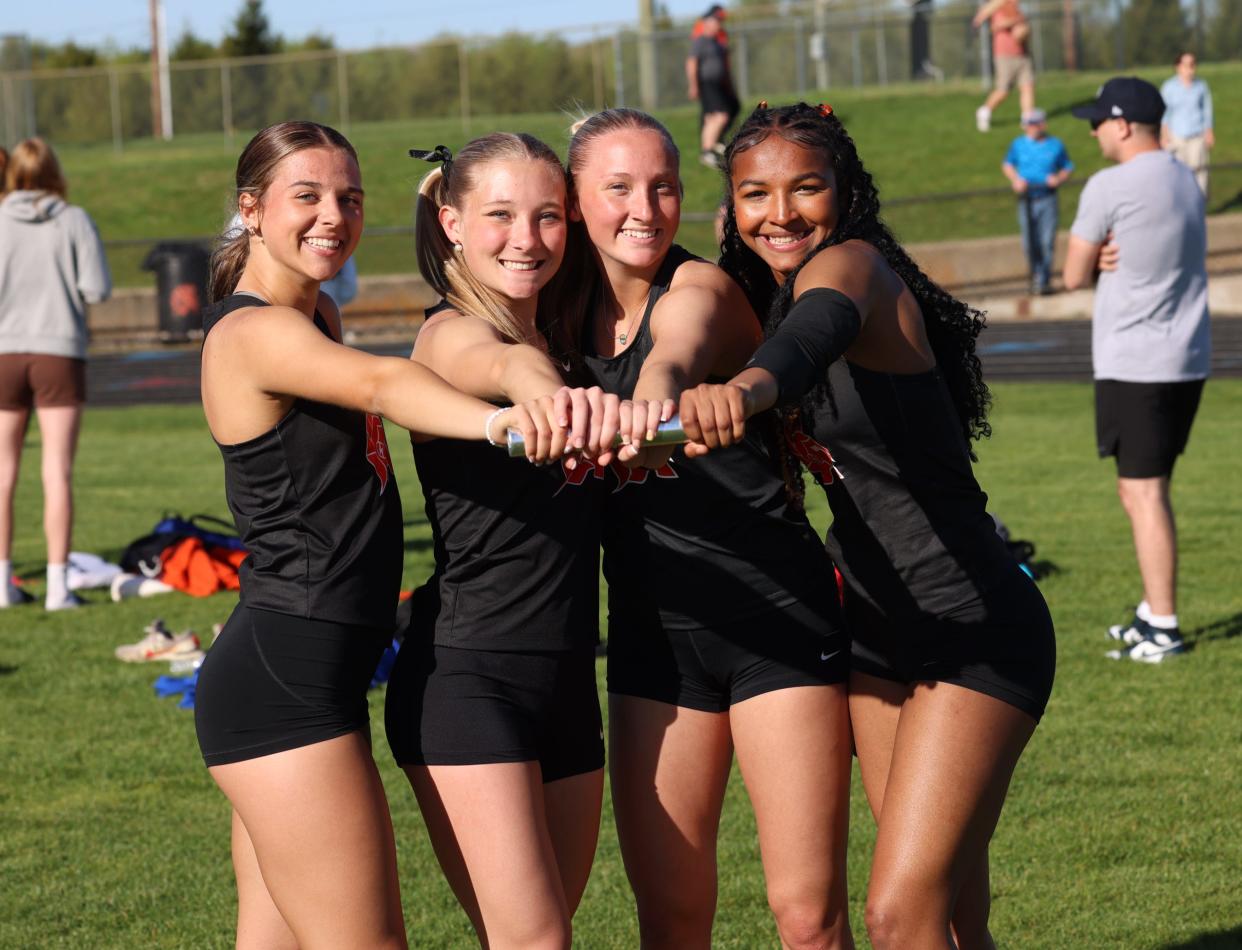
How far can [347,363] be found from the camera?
3.16 meters

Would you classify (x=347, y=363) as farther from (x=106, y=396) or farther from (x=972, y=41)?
(x=972, y=41)

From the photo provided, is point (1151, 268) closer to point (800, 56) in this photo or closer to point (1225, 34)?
point (800, 56)

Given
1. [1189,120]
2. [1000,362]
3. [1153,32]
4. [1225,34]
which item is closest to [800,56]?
[1153,32]

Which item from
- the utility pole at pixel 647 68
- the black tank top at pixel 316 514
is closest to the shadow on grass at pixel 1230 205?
the utility pole at pixel 647 68

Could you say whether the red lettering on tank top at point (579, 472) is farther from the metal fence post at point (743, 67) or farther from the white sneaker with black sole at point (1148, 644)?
the metal fence post at point (743, 67)

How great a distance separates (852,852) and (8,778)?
3091mm

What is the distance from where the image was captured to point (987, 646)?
3527 mm

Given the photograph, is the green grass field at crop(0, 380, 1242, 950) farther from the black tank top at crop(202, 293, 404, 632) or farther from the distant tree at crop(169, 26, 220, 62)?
the distant tree at crop(169, 26, 220, 62)

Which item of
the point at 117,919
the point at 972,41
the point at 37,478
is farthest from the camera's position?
the point at 972,41

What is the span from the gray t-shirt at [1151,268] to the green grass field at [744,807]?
1277mm

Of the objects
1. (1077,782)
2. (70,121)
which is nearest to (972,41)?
(70,121)

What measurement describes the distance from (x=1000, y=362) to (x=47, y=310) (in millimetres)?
12780

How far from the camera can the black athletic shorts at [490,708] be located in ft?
10.9

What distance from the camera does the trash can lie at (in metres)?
24.2
